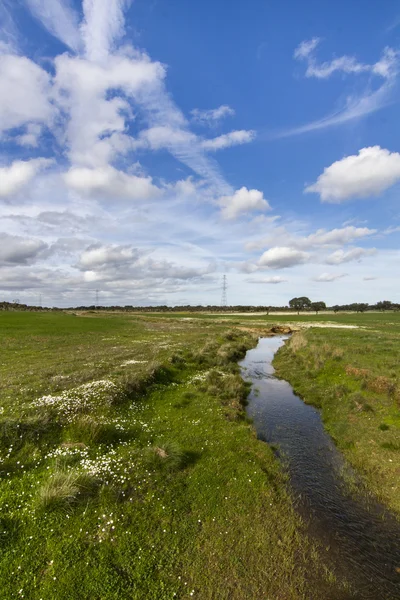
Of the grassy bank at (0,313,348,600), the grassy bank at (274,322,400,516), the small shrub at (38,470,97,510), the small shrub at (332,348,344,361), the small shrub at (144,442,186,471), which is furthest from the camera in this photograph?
the small shrub at (332,348,344,361)

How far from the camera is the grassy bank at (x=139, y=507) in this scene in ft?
26.9

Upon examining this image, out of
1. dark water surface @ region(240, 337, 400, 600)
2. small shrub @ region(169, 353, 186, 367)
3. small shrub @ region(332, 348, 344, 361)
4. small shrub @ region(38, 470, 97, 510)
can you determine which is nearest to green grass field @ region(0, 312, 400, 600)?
small shrub @ region(38, 470, 97, 510)

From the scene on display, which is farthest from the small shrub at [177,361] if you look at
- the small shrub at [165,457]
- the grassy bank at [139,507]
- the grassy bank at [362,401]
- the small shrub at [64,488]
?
the small shrub at [64,488]

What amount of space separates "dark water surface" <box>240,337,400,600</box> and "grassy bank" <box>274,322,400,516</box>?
35.7 inches

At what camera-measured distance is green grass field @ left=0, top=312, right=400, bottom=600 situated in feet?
27.1

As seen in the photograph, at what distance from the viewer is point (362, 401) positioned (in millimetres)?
21219

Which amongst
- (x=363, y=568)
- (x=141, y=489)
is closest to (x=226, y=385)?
(x=141, y=489)

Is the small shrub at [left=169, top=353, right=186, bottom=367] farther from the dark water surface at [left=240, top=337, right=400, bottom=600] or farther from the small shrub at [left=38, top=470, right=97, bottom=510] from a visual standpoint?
the small shrub at [left=38, top=470, right=97, bottom=510]

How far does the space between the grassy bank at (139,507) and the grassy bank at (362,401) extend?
4.88 m

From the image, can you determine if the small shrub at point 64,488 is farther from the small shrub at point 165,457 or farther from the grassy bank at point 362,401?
the grassy bank at point 362,401

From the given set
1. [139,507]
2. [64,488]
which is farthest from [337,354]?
[64,488]

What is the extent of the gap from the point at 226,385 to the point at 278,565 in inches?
686

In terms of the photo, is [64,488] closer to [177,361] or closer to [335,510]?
[335,510]

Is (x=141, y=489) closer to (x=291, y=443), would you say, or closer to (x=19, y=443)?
(x=19, y=443)
